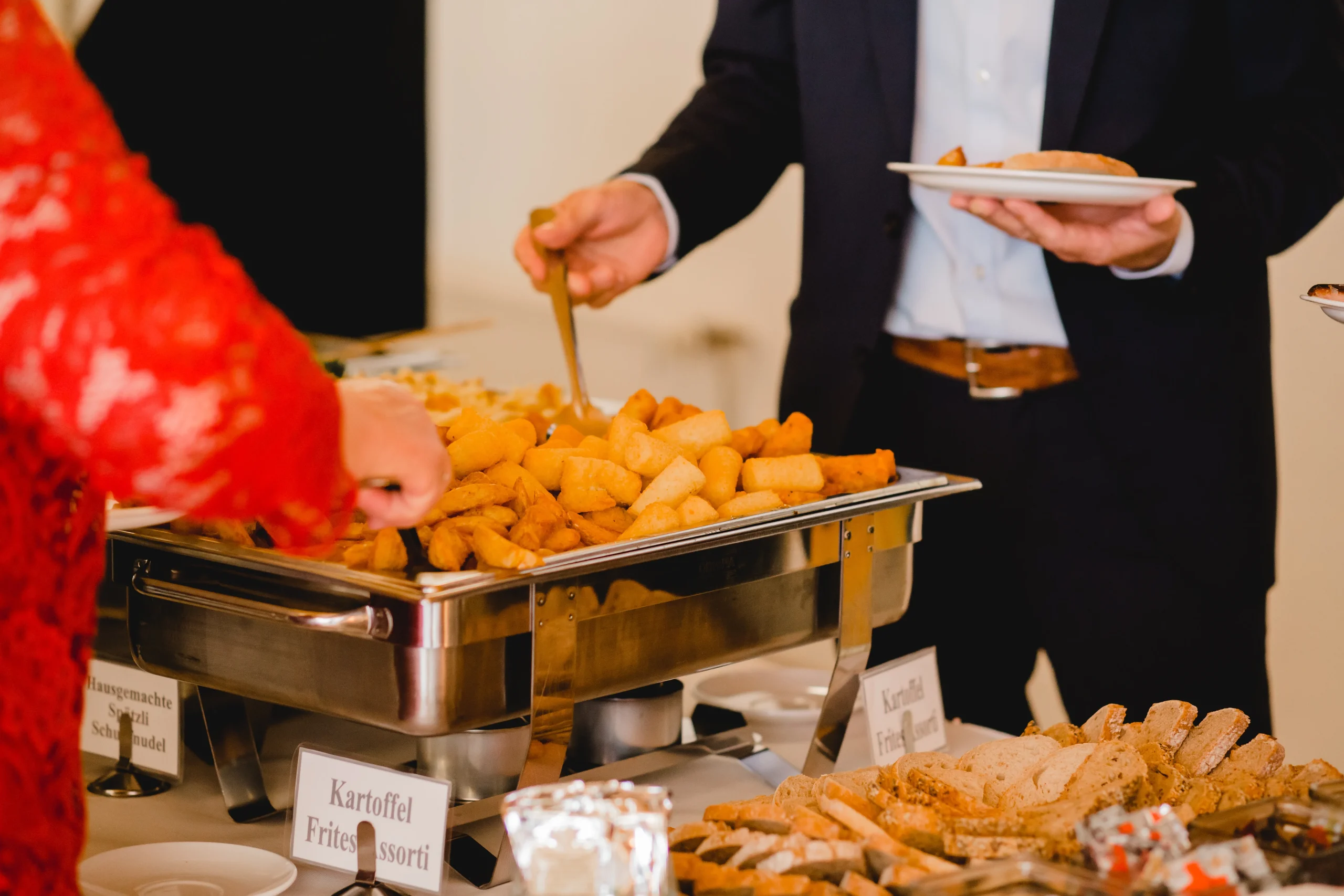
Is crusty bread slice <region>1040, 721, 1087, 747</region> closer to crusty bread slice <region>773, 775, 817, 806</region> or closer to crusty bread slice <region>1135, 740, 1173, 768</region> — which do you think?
crusty bread slice <region>1135, 740, 1173, 768</region>

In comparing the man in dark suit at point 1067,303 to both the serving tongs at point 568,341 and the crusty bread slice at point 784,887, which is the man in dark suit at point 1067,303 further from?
the crusty bread slice at point 784,887

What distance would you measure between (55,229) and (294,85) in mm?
3755

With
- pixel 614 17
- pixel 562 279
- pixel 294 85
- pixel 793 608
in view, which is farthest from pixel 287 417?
pixel 294 85

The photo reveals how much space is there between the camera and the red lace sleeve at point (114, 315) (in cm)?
56

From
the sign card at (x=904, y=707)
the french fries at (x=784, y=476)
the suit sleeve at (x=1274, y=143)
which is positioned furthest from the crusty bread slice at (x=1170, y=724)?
the suit sleeve at (x=1274, y=143)

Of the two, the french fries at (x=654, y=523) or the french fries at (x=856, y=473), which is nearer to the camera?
the french fries at (x=654, y=523)

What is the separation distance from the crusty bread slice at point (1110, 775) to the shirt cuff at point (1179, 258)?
0.79m

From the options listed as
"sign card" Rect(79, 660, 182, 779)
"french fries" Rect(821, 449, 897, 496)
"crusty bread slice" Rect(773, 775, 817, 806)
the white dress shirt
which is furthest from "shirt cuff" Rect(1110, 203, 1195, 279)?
"sign card" Rect(79, 660, 182, 779)

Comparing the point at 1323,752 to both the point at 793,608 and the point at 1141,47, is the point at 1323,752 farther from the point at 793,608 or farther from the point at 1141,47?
the point at 793,608

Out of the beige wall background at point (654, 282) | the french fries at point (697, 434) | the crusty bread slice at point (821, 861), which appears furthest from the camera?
the beige wall background at point (654, 282)

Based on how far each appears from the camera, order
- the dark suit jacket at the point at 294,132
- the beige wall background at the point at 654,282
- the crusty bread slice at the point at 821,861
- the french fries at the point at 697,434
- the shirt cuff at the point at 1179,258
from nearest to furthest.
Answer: the crusty bread slice at the point at 821,861, the french fries at the point at 697,434, the shirt cuff at the point at 1179,258, the beige wall background at the point at 654,282, the dark suit jacket at the point at 294,132

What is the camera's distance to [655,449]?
1.20 meters

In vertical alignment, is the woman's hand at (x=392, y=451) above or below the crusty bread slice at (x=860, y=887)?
above

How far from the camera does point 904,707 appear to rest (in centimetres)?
134
